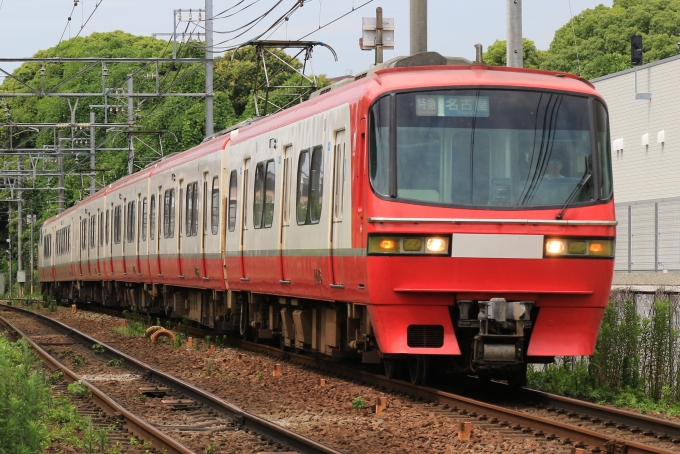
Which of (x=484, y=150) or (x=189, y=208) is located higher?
(x=484, y=150)

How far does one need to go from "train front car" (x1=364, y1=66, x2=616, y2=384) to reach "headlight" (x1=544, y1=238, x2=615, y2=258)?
0.01 m

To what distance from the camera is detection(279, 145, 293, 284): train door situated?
14.2m

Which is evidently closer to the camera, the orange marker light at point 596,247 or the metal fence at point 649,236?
the orange marker light at point 596,247

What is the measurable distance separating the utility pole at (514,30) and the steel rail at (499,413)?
437cm

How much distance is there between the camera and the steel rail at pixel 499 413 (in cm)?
823

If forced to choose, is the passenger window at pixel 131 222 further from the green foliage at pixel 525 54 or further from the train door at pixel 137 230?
the green foliage at pixel 525 54

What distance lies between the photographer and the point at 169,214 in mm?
22531

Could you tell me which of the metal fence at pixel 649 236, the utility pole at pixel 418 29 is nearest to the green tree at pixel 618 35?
the metal fence at pixel 649 236

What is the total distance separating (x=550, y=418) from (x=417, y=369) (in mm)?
1899

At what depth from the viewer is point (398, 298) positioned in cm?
1077

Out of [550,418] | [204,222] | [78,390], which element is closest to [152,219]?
[204,222]

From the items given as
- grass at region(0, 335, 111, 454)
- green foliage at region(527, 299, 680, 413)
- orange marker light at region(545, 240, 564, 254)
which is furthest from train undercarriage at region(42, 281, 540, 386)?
grass at region(0, 335, 111, 454)

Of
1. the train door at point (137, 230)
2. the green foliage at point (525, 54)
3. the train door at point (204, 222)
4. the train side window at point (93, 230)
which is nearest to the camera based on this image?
the train door at point (204, 222)

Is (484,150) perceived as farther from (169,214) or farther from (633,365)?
(169,214)
